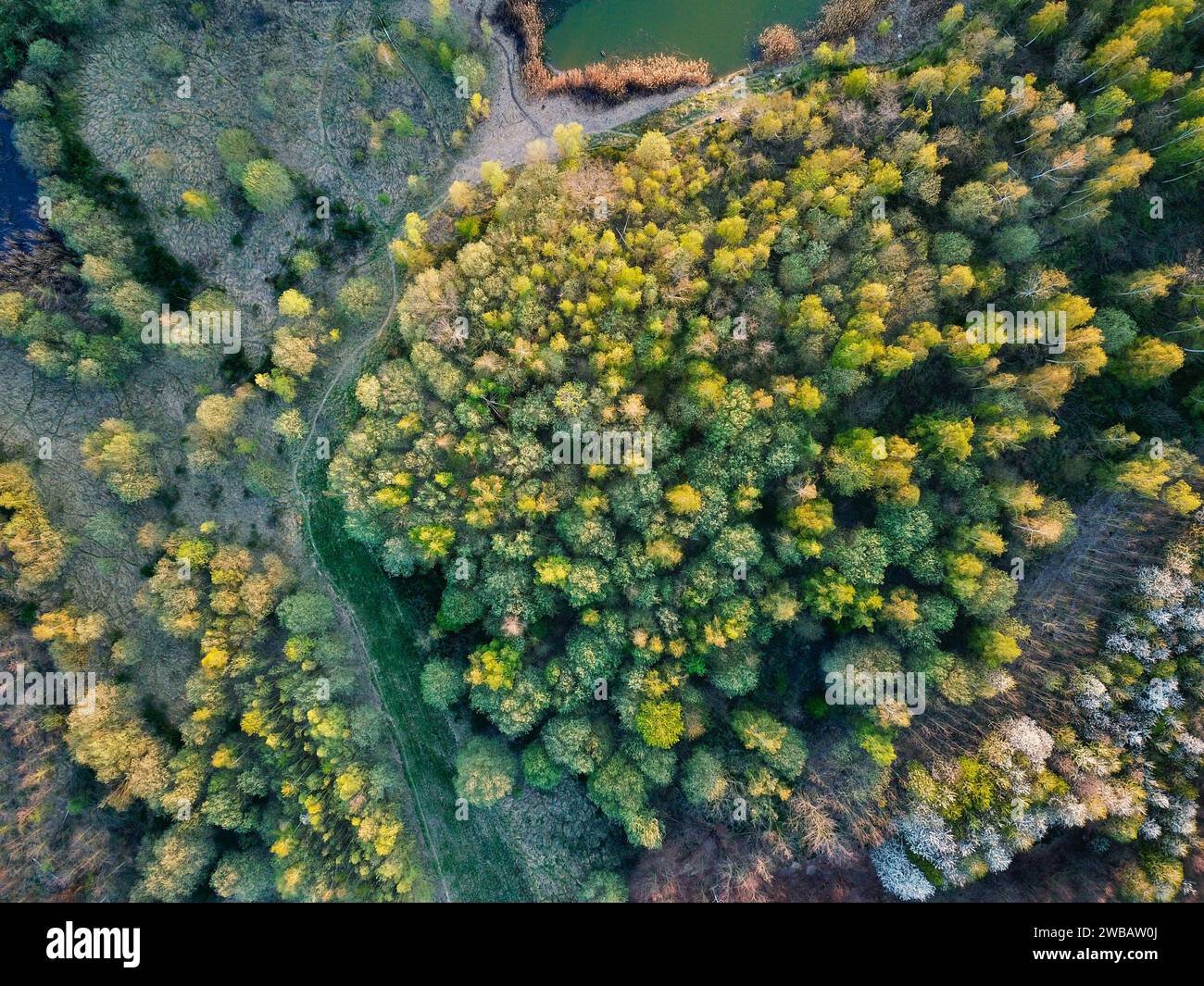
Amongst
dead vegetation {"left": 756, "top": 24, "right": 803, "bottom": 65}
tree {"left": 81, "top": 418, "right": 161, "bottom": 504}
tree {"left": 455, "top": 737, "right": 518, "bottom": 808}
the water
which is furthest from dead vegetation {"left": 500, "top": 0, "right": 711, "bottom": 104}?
tree {"left": 455, "top": 737, "right": 518, "bottom": 808}

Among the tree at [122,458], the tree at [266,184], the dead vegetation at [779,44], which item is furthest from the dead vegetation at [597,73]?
the tree at [122,458]

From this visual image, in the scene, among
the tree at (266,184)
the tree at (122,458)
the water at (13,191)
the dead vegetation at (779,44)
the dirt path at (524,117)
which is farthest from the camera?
the dirt path at (524,117)

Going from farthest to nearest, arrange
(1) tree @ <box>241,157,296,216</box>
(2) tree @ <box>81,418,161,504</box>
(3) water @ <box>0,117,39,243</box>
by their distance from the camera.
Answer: (3) water @ <box>0,117,39,243</box>, (1) tree @ <box>241,157,296,216</box>, (2) tree @ <box>81,418,161,504</box>

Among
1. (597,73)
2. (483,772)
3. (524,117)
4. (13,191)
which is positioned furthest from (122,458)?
(597,73)

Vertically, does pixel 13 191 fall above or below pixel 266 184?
above

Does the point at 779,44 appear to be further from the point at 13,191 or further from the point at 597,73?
the point at 13,191

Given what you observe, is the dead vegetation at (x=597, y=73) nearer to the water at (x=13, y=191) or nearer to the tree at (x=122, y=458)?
the water at (x=13, y=191)

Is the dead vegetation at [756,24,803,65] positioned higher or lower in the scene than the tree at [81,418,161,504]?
higher

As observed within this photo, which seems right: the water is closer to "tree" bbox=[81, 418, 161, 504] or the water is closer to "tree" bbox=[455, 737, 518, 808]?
"tree" bbox=[81, 418, 161, 504]
